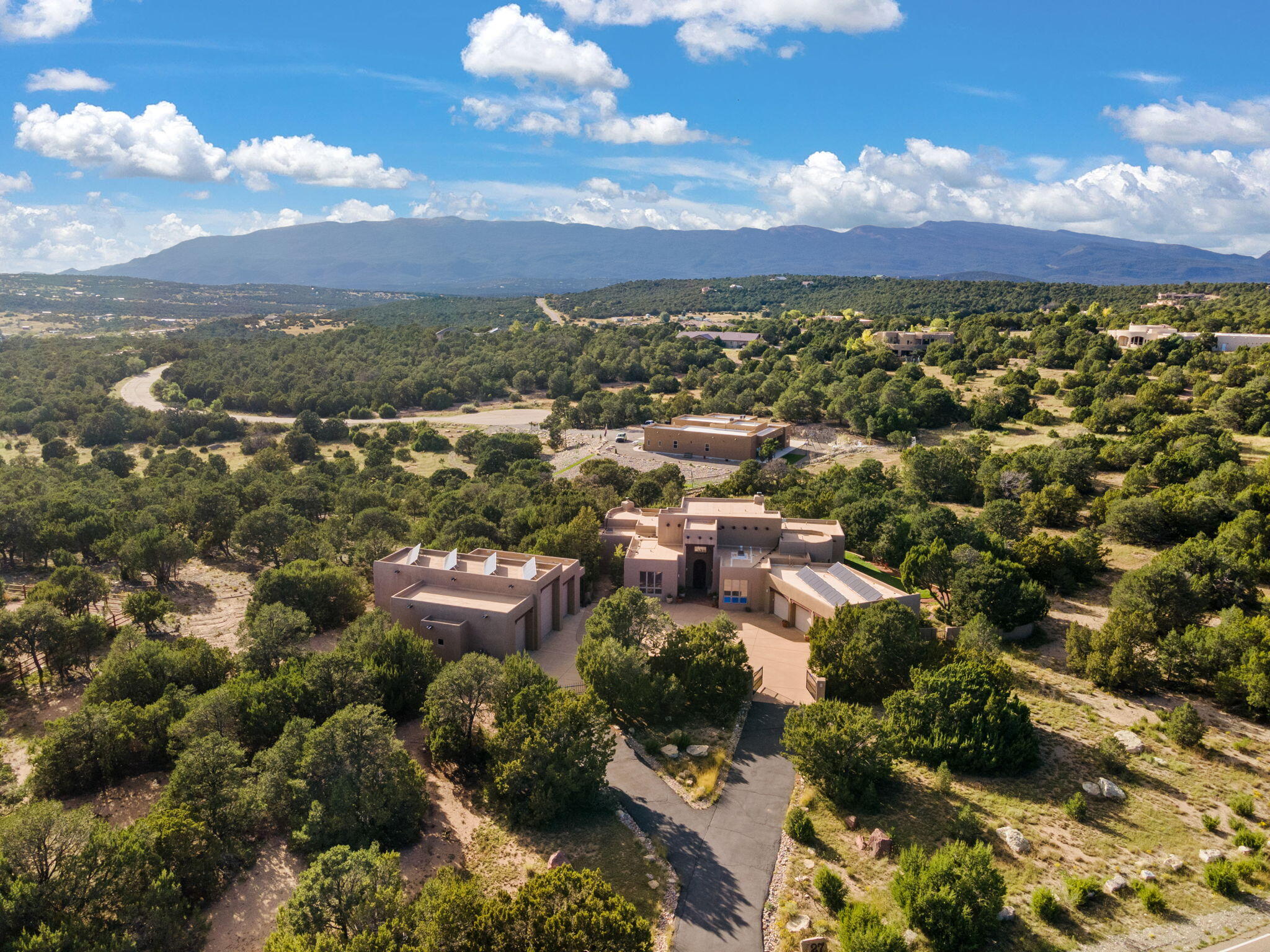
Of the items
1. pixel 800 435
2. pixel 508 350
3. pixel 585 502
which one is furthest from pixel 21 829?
pixel 508 350

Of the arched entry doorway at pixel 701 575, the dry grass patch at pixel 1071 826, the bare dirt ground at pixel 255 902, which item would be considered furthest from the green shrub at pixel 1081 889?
the arched entry doorway at pixel 701 575

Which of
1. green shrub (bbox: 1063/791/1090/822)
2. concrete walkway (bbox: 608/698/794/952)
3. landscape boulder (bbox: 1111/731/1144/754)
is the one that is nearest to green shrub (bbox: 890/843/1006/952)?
concrete walkway (bbox: 608/698/794/952)

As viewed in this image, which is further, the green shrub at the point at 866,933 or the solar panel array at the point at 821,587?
the solar panel array at the point at 821,587

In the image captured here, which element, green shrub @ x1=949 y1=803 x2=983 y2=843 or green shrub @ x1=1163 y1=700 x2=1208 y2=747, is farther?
green shrub @ x1=1163 y1=700 x2=1208 y2=747

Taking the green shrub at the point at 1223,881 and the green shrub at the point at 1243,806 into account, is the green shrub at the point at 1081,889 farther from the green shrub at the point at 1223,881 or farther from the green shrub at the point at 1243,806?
the green shrub at the point at 1243,806

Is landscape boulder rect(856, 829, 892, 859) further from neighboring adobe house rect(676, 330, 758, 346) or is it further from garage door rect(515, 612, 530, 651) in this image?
neighboring adobe house rect(676, 330, 758, 346)

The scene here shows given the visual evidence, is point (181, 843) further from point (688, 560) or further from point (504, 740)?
point (688, 560)
